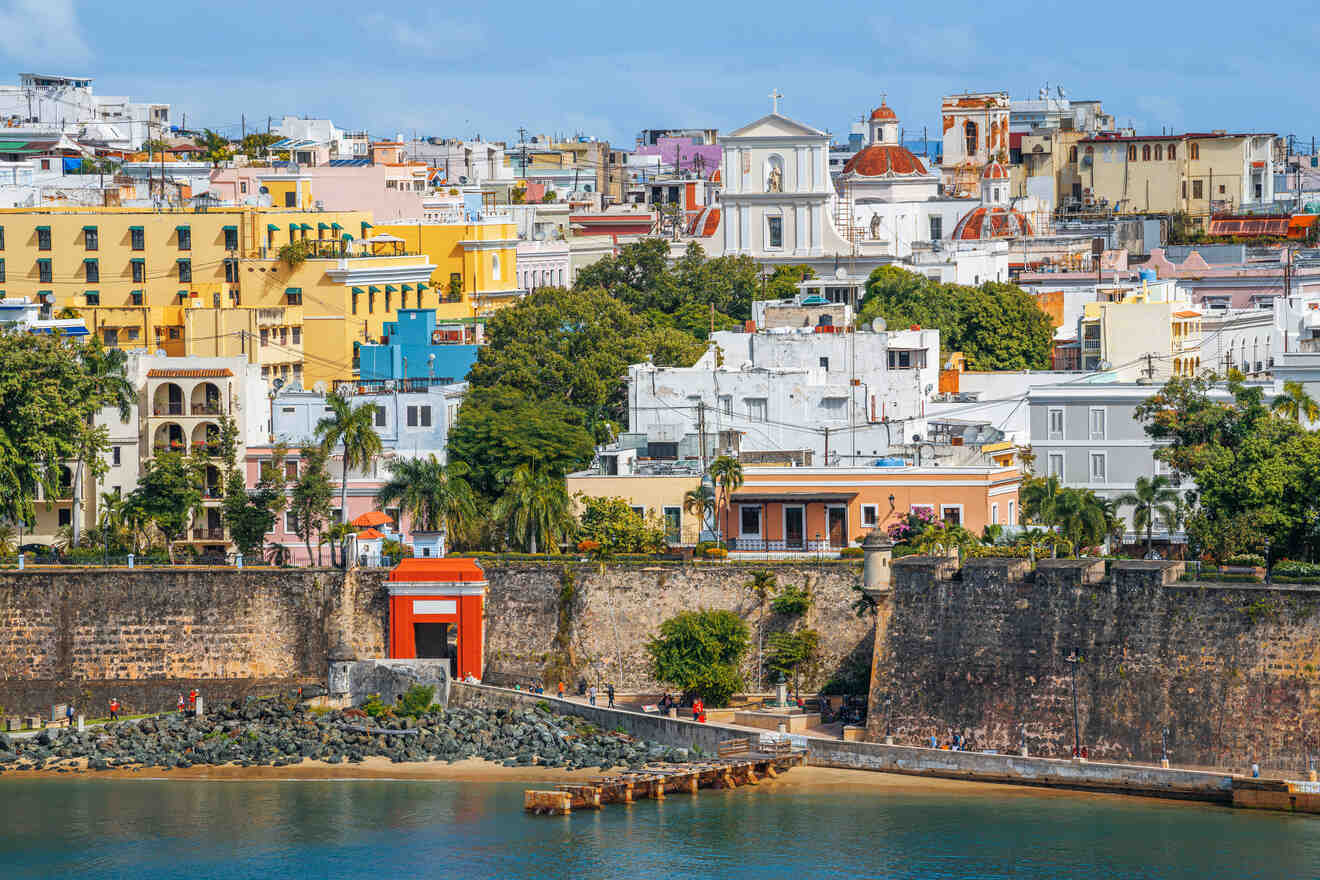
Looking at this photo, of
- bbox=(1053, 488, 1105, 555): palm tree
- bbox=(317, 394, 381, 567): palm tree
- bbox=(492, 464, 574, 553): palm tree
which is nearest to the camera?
bbox=(1053, 488, 1105, 555): palm tree

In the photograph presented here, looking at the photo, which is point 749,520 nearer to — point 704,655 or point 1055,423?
point 704,655

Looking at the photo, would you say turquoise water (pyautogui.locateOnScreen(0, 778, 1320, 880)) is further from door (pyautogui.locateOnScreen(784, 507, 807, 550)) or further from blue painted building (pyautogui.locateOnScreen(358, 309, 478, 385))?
blue painted building (pyautogui.locateOnScreen(358, 309, 478, 385))

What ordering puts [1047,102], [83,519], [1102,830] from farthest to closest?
[1047,102], [83,519], [1102,830]

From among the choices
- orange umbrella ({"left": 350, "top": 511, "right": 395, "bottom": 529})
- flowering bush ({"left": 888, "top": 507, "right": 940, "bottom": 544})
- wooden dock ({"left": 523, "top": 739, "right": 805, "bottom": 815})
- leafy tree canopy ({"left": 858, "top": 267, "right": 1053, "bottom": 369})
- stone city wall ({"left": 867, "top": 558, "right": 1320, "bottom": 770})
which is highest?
leafy tree canopy ({"left": 858, "top": 267, "right": 1053, "bottom": 369})

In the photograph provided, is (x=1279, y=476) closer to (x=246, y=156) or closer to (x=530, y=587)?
(x=530, y=587)

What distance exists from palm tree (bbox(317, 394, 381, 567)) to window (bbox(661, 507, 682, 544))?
20.7 feet

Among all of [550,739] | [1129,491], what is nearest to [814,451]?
[1129,491]

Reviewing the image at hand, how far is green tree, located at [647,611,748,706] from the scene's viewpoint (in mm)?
52812

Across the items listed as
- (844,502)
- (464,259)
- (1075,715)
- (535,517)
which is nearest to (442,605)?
(535,517)

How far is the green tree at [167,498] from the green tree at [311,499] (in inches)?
88.6

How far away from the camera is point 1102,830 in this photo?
152 feet

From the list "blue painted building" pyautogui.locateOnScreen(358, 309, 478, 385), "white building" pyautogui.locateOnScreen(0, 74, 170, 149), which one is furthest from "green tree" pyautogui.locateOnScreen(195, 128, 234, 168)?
"blue painted building" pyautogui.locateOnScreen(358, 309, 478, 385)

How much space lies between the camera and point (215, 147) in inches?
4156

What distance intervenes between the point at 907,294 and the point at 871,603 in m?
36.3
